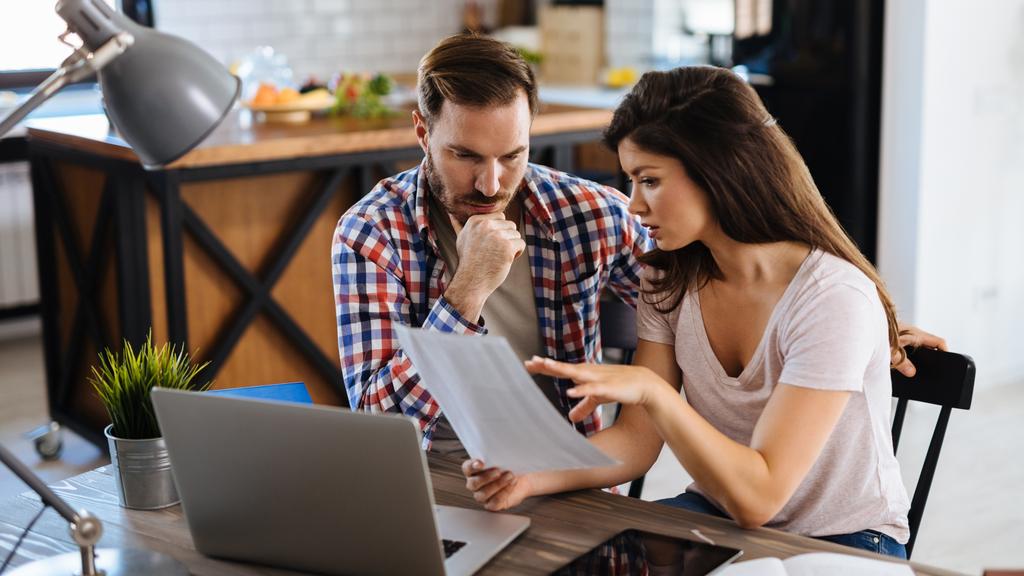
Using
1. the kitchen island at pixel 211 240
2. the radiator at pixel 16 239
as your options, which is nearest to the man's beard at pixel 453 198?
the kitchen island at pixel 211 240

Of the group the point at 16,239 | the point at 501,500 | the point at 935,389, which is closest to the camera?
the point at 501,500

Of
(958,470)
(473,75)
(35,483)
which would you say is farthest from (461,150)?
(958,470)

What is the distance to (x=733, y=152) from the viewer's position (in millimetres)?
1596

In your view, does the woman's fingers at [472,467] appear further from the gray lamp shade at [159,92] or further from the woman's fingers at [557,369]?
the gray lamp shade at [159,92]

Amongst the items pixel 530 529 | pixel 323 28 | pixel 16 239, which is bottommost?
pixel 16 239

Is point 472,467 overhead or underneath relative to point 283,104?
underneath

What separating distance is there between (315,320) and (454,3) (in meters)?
3.30

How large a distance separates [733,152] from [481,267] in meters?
0.43

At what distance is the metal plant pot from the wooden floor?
2.05m

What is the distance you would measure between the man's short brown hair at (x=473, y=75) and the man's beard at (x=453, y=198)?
0.08 meters

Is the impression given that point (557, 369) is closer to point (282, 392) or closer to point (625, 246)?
point (282, 392)

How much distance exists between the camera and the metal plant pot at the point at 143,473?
1.52m

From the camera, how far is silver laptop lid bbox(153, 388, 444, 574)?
3.99ft

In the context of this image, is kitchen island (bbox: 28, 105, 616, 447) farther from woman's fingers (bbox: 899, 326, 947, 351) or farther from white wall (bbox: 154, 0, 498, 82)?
woman's fingers (bbox: 899, 326, 947, 351)
